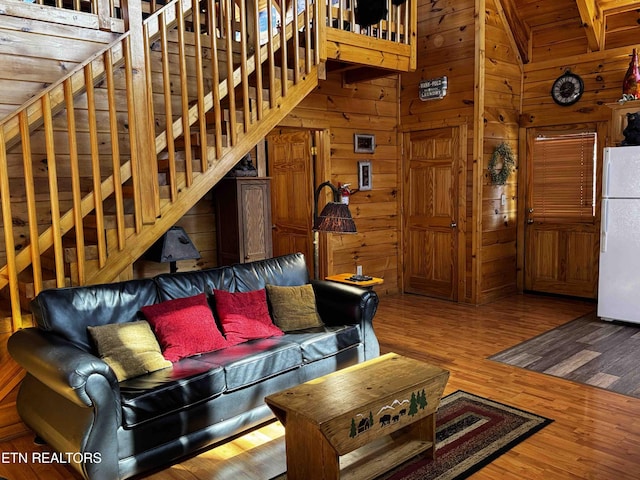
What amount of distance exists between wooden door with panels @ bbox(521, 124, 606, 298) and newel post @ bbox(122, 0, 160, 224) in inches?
181

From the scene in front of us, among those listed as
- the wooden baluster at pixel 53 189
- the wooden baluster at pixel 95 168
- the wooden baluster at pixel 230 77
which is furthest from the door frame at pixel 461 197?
the wooden baluster at pixel 53 189

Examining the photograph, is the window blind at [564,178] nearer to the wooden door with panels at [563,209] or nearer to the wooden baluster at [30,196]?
the wooden door with panels at [563,209]

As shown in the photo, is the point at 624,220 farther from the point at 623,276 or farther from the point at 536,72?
the point at 536,72

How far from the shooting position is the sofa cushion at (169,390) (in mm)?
2598

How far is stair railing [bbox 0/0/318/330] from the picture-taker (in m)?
3.19

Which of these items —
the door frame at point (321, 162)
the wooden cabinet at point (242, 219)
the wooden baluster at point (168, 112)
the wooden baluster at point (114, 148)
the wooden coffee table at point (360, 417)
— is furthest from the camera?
the door frame at point (321, 162)

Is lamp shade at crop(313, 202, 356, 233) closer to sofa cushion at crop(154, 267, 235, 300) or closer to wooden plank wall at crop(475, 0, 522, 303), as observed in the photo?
sofa cushion at crop(154, 267, 235, 300)

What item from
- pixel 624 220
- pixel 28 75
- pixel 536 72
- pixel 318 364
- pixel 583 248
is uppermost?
pixel 536 72

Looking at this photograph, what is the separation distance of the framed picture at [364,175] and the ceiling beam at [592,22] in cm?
264

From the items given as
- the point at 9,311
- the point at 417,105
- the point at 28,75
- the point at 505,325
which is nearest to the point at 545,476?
the point at 505,325

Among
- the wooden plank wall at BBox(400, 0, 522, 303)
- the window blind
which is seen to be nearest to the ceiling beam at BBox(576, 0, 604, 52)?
the wooden plank wall at BBox(400, 0, 522, 303)

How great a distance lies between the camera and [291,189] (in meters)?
6.23

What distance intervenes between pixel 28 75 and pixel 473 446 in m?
3.66

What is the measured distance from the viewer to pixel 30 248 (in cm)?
318
